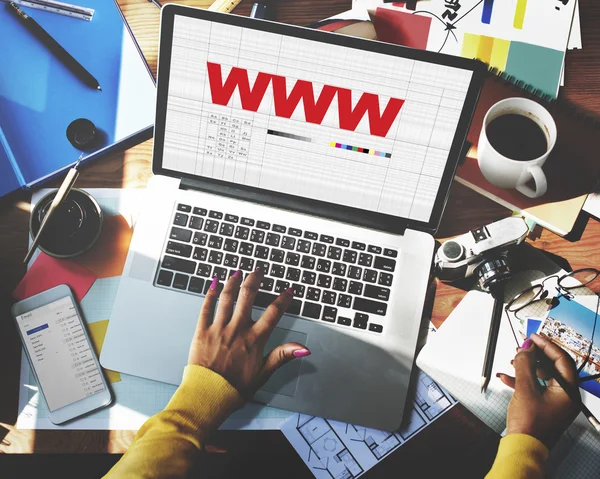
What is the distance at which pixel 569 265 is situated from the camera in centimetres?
92

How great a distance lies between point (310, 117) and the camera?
0.84 metres

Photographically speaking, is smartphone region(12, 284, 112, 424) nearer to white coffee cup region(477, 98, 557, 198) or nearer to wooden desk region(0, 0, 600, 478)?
wooden desk region(0, 0, 600, 478)

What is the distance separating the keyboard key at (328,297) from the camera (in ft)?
2.87

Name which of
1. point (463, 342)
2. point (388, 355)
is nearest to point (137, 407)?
point (388, 355)

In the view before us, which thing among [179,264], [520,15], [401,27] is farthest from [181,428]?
[520,15]

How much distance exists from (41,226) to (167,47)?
36 centimetres

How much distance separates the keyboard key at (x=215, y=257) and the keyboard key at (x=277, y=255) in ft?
0.28

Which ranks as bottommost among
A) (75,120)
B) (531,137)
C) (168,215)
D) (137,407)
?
(137,407)

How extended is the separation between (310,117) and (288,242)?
0.69ft

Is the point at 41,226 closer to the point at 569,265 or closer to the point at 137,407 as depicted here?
the point at 137,407

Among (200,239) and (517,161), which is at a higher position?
(517,161)

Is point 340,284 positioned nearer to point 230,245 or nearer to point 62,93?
point 230,245

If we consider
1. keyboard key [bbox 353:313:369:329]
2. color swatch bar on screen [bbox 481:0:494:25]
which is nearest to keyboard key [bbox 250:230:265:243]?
keyboard key [bbox 353:313:369:329]

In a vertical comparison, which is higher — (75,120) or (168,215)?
(75,120)
